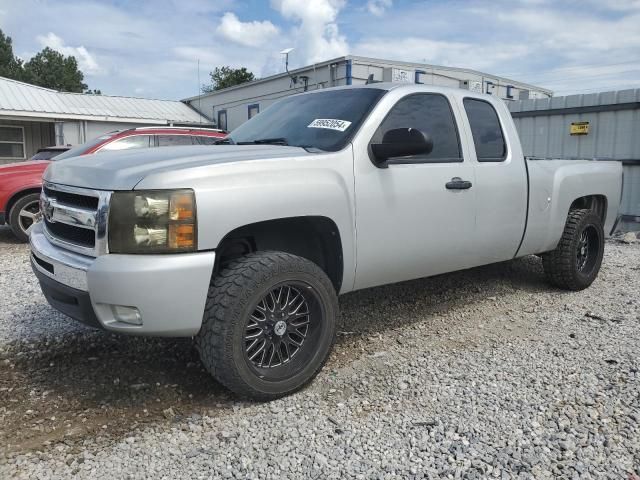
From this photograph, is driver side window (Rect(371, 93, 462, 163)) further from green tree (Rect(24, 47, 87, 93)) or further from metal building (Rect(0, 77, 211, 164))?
green tree (Rect(24, 47, 87, 93))

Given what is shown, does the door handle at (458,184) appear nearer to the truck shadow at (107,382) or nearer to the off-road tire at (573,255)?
the truck shadow at (107,382)

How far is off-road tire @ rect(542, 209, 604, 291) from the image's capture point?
209 inches

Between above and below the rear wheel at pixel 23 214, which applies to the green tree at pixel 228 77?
above

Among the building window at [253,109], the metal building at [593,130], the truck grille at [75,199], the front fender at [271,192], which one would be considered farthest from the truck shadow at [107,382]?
the building window at [253,109]

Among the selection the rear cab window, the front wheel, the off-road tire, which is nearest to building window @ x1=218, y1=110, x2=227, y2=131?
the off-road tire

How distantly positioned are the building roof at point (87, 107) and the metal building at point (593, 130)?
14.7 meters

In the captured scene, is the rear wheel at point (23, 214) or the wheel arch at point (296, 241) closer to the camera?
the wheel arch at point (296, 241)

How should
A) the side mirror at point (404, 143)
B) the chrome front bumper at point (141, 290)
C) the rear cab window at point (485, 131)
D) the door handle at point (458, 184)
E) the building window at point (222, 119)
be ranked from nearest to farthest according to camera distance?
the chrome front bumper at point (141, 290) < the side mirror at point (404, 143) < the door handle at point (458, 184) < the rear cab window at point (485, 131) < the building window at point (222, 119)

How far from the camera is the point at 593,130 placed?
10.2m

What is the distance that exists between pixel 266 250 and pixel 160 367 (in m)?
1.10

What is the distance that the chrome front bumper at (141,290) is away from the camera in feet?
8.82

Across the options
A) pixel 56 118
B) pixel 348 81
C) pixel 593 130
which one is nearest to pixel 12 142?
pixel 56 118

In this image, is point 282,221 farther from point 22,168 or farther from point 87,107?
point 87,107

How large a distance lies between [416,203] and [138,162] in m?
1.81
